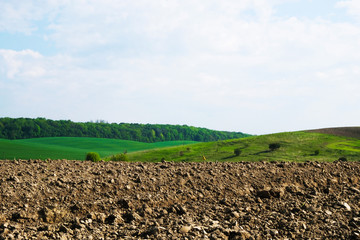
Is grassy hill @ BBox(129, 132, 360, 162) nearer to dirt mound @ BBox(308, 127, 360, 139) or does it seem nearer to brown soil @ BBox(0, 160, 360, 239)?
dirt mound @ BBox(308, 127, 360, 139)

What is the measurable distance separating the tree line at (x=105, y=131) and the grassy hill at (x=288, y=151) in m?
38.3

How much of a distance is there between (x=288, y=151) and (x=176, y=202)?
27582mm

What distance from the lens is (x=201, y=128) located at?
99.0 m

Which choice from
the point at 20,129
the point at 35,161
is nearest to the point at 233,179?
the point at 35,161

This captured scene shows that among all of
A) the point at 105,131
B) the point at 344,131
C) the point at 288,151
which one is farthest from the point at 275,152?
the point at 105,131

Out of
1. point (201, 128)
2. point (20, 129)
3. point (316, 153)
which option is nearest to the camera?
point (316, 153)

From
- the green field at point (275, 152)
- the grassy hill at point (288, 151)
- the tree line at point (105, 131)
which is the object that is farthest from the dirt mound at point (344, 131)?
the tree line at point (105, 131)

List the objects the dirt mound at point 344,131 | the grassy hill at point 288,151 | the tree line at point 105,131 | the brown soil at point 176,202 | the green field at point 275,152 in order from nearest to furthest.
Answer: the brown soil at point 176,202 → the grassy hill at point 288,151 → the green field at point 275,152 → the dirt mound at point 344,131 → the tree line at point 105,131

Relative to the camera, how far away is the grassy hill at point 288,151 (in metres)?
30.1

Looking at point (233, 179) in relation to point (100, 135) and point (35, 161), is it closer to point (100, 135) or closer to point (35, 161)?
point (35, 161)

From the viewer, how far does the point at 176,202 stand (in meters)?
7.40

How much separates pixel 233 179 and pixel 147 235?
178 inches

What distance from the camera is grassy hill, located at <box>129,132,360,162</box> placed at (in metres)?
30.1

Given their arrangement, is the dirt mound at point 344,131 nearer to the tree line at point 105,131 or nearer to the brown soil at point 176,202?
the brown soil at point 176,202
